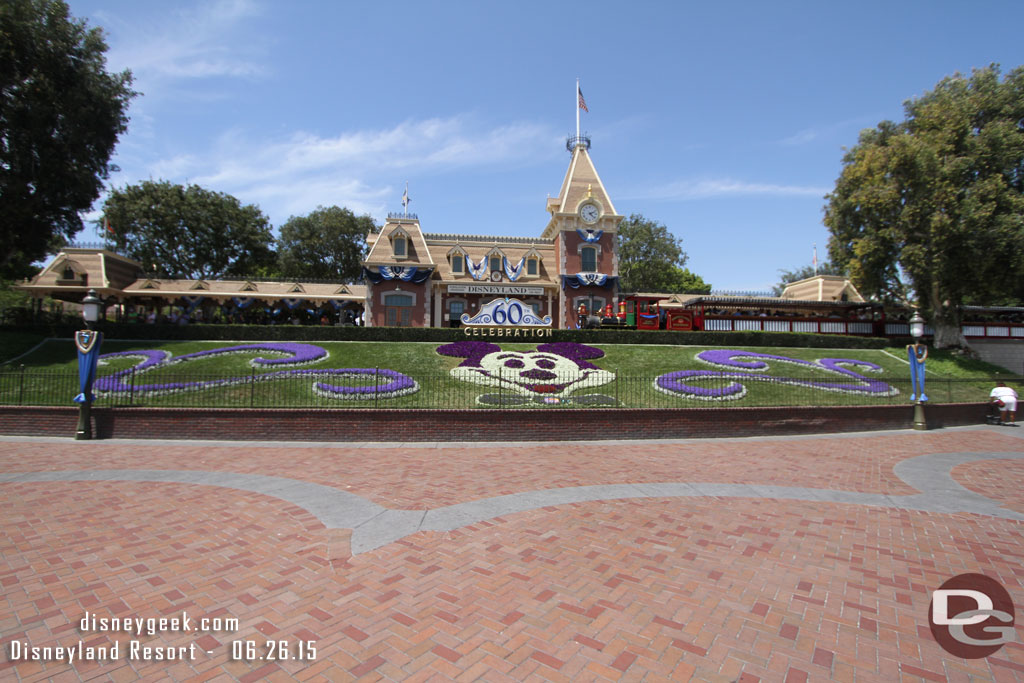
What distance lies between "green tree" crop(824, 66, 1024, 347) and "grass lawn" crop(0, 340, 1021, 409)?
5.51 m

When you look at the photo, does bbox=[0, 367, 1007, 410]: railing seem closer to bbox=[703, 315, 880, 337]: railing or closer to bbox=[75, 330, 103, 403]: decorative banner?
bbox=[75, 330, 103, 403]: decorative banner

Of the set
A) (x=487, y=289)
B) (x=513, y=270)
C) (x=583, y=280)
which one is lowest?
(x=487, y=289)

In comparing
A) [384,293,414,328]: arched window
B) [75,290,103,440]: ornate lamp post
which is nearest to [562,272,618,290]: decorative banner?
[384,293,414,328]: arched window

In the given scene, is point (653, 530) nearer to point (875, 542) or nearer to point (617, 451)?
point (875, 542)

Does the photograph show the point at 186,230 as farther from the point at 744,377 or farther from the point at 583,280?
the point at 744,377

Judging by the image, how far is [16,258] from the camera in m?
34.1

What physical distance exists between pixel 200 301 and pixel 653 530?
35516 millimetres

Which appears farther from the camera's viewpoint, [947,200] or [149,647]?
[947,200]

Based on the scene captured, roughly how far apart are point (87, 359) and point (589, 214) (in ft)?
98.5

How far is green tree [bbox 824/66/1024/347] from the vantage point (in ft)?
82.3

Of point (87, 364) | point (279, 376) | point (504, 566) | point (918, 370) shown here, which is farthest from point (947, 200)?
point (87, 364)

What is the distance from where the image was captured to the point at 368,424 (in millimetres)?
13578

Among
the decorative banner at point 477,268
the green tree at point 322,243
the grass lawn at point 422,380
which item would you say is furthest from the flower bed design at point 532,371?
the green tree at point 322,243

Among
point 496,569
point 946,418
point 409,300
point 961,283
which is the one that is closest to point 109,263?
point 409,300
